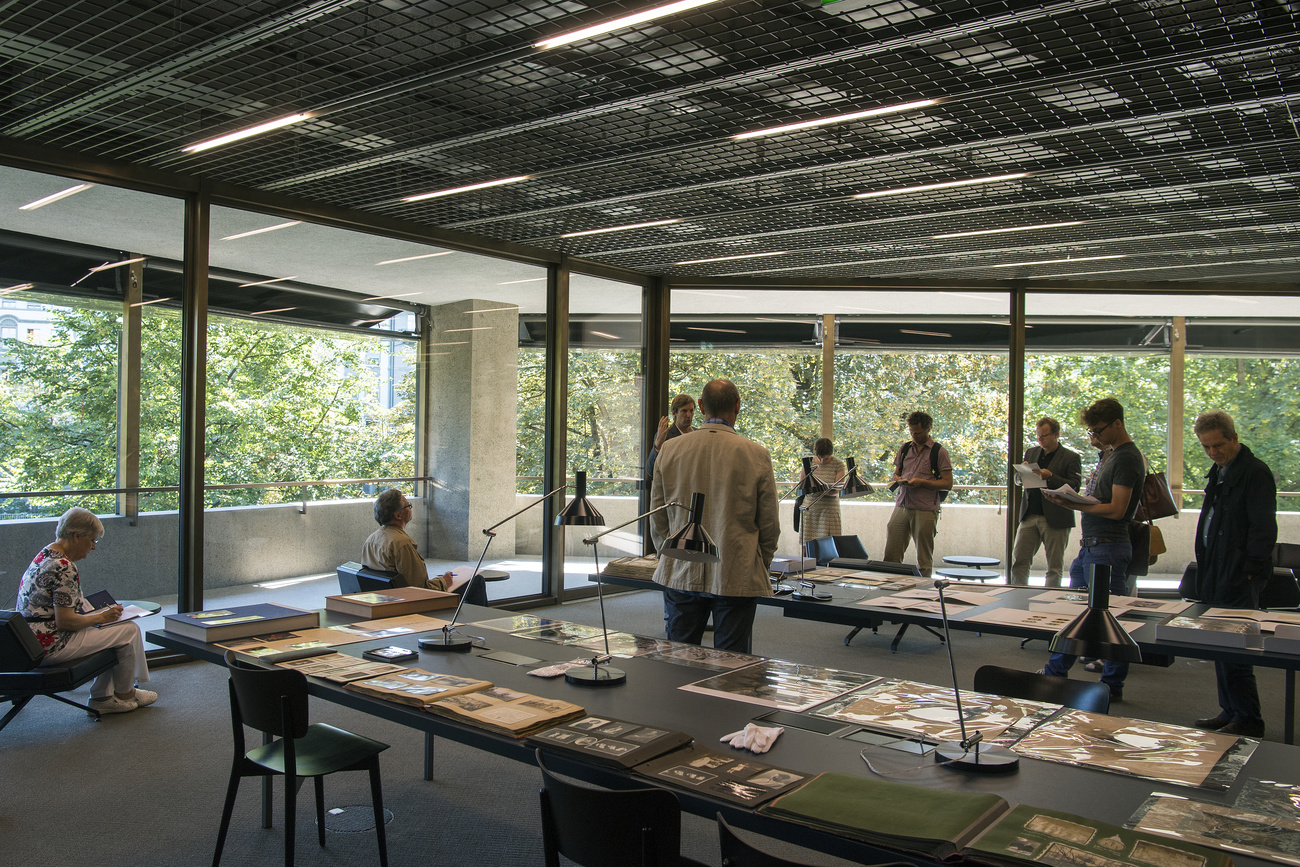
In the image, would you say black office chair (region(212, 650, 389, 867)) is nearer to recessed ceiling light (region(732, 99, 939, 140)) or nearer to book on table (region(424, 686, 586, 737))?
book on table (region(424, 686, 586, 737))

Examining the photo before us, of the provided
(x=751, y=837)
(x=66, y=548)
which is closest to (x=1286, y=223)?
(x=751, y=837)

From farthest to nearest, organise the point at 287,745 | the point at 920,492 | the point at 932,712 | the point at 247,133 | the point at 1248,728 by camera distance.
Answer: the point at 920,492 → the point at 247,133 → the point at 1248,728 → the point at 287,745 → the point at 932,712

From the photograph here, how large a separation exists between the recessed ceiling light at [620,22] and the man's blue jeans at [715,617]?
7.68 feet

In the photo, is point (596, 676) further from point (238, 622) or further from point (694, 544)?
point (238, 622)

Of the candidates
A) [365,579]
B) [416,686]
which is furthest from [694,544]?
[365,579]

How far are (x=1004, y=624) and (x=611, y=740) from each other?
2307mm

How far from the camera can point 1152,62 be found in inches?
149

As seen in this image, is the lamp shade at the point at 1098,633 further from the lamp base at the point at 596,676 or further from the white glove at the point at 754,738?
the lamp base at the point at 596,676

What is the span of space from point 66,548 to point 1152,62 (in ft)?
18.4

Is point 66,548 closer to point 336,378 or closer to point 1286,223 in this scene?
point 336,378

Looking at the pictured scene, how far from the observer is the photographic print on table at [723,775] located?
1.89 metres

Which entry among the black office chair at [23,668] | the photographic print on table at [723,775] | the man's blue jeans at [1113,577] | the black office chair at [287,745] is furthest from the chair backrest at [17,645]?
the man's blue jeans at [1113,577]

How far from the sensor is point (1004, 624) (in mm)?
3848

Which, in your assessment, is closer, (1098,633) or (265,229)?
(1098,633)
